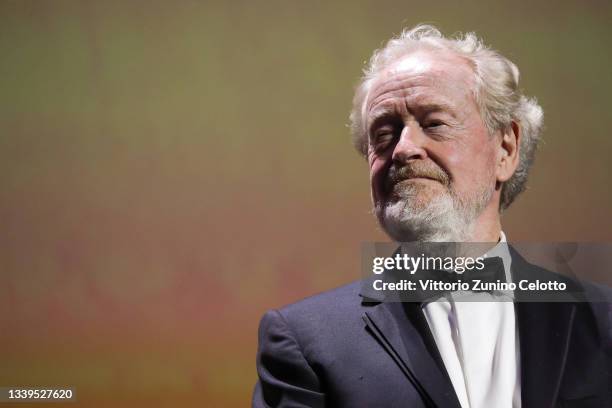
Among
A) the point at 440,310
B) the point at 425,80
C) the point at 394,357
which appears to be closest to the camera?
the point at 394,357

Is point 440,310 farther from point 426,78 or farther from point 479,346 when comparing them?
point 426,78

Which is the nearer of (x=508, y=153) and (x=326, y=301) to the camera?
(x=326, y=301)

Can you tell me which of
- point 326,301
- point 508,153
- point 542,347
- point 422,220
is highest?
point 508,153

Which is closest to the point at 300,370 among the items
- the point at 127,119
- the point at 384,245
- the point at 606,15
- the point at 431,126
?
the point at 384,245

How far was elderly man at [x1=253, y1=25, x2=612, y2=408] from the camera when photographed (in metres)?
1.44

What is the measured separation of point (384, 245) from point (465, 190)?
0.26 m

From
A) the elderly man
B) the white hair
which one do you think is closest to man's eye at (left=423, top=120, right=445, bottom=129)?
the elderly man

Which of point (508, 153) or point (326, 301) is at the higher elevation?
point (508, 153)

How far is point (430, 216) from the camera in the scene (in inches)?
62.3

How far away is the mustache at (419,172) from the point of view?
1.60 meters

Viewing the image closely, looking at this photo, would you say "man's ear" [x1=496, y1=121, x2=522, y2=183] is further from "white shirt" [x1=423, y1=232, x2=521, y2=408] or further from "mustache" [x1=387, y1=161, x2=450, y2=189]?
"white shirt" [x1=423, y1=232, x2=521, y2=408]

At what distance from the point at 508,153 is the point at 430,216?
11.3 inches

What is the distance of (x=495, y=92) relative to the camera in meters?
1.73

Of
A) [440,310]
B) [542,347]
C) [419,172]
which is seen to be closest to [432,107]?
[419,172]
